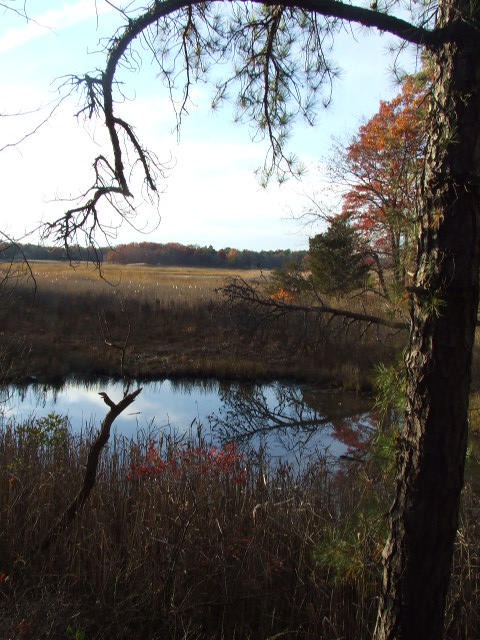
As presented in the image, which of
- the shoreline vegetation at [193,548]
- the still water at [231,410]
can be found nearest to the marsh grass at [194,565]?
the shoreline vegetation at [193,548]

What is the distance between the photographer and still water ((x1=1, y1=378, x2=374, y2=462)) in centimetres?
1077

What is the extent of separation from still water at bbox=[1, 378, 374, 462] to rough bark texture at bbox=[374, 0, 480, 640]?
23.3ft

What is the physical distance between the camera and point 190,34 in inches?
126

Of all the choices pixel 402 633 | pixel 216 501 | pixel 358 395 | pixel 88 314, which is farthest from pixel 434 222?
pixel 88 314

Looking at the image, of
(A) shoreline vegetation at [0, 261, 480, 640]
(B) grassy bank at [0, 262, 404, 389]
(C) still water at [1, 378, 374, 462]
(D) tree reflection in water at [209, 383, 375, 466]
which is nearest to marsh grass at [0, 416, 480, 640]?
(A) shoreline vegetation at [0, 261, 480, 640]

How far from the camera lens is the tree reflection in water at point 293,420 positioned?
1025 cm

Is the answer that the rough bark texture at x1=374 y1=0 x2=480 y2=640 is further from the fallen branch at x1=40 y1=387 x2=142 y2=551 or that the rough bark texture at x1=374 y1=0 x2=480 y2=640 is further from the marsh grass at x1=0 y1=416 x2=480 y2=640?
the fallen branch at x1=40 y1=387 x2=142 y2=551

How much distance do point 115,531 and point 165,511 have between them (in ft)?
1.31

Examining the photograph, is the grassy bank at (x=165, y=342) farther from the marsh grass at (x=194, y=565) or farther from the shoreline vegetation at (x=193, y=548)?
the marsh grass at (x=194, y=565)

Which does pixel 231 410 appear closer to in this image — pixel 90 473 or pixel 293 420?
pixel 293 420

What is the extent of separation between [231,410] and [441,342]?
1114 cm

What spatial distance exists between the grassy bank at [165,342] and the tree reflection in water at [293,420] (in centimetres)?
105

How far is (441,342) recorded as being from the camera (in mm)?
2188

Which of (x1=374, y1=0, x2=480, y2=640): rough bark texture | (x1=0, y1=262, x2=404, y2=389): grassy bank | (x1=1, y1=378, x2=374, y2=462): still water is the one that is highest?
(x1=374, y1=0, x2=480, y2=640): rough bark texture
